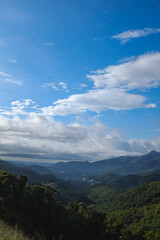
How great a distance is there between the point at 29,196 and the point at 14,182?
6.10 meters

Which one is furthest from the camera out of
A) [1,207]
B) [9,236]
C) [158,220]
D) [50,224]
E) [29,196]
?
[158,220]

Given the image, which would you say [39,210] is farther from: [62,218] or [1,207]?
[1,207]

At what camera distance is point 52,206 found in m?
51.4

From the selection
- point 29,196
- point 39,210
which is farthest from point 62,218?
point 29,196

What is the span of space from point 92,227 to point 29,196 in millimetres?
22004

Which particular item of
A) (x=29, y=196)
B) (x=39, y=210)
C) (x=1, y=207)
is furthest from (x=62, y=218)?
(x=1, y=207)

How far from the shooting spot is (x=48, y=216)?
1839 inches

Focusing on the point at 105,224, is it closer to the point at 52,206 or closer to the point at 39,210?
the point at 52,206

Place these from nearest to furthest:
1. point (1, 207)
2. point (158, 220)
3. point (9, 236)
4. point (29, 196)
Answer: point (9, 236) < point (1, 207) < point (29, 196) < point (158, 220)

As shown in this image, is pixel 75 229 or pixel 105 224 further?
pixel 105 224

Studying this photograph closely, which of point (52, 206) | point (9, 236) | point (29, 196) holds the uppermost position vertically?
point (9, 236)

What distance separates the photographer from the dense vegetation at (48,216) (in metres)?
44.1

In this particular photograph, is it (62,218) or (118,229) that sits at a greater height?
(62,218)

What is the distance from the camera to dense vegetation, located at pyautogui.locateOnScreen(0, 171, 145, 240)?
145 feet
